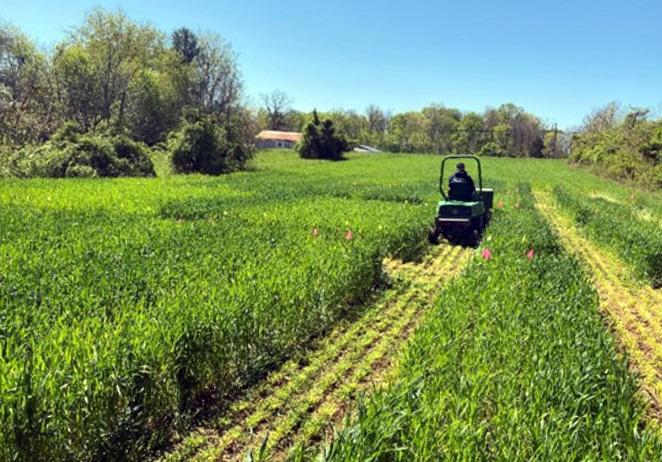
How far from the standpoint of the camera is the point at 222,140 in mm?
37438

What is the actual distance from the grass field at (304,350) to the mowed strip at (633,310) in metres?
0.06

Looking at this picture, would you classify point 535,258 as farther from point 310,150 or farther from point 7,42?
point 7,42

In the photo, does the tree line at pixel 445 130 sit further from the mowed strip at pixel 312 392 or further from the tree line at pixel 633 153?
the mowed strip at pixel 312 392

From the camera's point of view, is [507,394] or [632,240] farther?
[632,240]

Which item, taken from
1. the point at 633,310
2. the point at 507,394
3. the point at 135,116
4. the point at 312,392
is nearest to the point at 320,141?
the point at 135,116

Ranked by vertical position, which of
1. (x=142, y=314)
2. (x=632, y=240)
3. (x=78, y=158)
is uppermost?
(x=78, y=158)

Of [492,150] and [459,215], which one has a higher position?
[492,150]

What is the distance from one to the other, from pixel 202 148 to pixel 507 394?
114 feet

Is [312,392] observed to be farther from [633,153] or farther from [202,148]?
[633,153]

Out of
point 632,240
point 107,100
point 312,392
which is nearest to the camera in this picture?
point 312,392

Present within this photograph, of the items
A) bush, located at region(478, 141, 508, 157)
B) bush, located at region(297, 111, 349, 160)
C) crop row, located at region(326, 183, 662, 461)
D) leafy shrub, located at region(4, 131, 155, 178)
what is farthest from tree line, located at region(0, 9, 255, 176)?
bush, located at region(478, 141, 508, 157)

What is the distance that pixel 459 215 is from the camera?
1289 centimetres

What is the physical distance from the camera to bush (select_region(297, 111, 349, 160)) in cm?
5788

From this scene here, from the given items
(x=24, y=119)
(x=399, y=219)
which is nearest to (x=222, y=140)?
(x=24, y=119)
